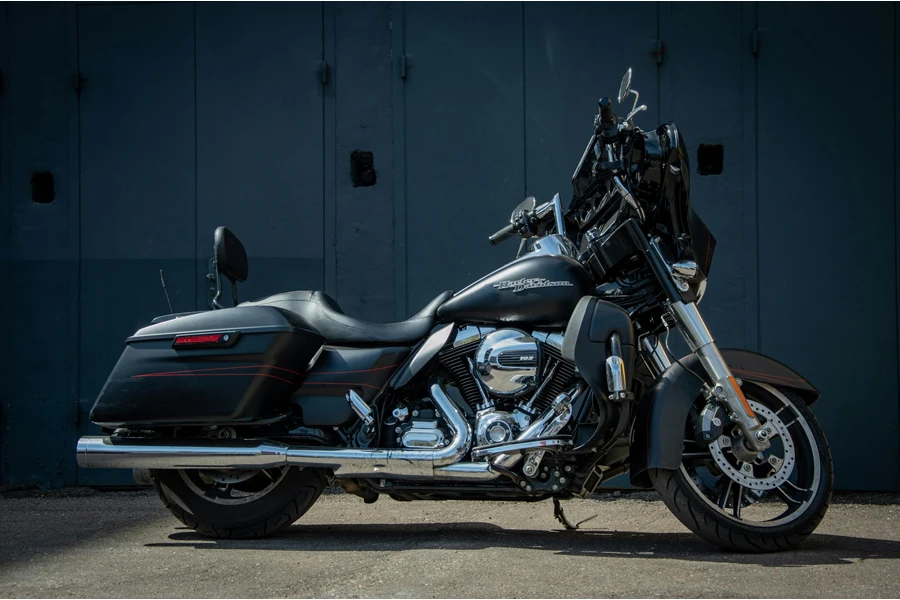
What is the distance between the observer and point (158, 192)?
20.4 feet

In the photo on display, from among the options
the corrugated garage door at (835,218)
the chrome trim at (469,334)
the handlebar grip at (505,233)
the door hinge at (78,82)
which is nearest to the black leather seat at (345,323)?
the chrome trim at (469,334)

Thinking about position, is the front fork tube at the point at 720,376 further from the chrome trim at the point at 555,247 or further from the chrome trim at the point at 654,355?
the chrome trim at the point at 555,247

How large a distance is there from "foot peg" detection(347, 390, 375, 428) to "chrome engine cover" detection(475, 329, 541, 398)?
0.50 meters

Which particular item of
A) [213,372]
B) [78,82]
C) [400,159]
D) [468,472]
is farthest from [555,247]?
[78,82]

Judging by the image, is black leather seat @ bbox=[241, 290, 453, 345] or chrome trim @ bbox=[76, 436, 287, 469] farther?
black leather seat @ bbox=[241, 290, 453, 345]

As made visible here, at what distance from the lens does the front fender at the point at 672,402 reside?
363 centimetres

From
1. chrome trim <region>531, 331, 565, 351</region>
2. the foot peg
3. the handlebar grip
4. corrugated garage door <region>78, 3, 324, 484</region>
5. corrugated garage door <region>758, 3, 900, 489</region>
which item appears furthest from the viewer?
corrugated garage door <region>78, 3, 324, 484</region>

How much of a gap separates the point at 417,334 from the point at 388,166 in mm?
2316

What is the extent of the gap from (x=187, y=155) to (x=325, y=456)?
10.2ft

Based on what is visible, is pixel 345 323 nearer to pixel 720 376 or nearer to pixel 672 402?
pixel 672 402

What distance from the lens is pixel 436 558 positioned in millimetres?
3559

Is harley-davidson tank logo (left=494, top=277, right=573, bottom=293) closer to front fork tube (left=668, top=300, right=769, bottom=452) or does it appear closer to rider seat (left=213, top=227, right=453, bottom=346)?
rider seat (left=213, top=227, right=453, bottom=346)

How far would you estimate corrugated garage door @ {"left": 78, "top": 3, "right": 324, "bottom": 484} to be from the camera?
20.1 ft

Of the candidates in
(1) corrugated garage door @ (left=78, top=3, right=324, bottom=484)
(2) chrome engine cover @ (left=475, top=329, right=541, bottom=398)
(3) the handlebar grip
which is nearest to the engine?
(2) chrome engine cover @ (left=475, top=329, right=541, bottom=398)
